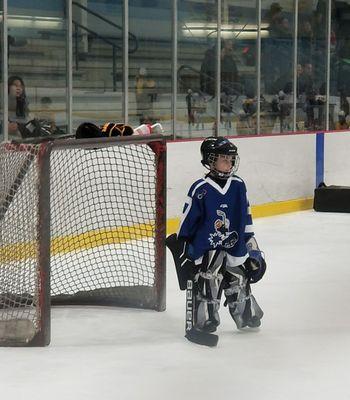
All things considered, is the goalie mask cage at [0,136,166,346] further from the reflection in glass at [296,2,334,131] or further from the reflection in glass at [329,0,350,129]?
the reflection in glass at [329,0,350,129]

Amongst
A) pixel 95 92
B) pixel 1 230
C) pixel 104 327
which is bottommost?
pixel 104 327

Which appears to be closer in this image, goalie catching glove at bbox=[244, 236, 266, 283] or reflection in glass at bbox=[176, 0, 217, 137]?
goalie catching glove at bbox=[244, 236, 266, 283]

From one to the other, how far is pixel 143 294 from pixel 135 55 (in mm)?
3949

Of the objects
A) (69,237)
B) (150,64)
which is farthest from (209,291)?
(150,64)

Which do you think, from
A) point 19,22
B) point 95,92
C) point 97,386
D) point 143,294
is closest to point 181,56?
point 95,92

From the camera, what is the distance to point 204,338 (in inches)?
182

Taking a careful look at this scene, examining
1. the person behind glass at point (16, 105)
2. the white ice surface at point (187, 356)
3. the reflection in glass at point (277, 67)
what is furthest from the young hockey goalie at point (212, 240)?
the reflection in glass at point (277, 67)

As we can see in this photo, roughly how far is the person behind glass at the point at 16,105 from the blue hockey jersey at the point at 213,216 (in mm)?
3245

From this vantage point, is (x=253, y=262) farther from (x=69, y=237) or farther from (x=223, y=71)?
(x=223, y=71)

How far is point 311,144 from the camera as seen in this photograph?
34.1 feet

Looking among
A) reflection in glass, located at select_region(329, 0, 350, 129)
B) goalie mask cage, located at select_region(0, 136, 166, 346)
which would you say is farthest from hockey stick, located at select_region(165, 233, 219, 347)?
reflection in glass, located at select_region(329, 0, 350, 129)

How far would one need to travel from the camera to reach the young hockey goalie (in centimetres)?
463

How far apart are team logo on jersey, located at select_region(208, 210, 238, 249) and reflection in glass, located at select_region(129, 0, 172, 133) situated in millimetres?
4446

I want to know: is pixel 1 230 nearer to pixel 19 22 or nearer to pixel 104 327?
pixel 104 327
